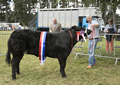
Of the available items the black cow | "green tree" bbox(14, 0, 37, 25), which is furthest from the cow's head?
"green tree" bbox(14, 0, 37, 25)

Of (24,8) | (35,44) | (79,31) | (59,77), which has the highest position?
(24,8)

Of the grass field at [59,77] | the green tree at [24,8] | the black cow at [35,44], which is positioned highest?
the green tree at [24,8]

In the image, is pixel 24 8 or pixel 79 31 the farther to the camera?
pixel 24 8

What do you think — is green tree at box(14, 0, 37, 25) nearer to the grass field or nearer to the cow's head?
the grass field

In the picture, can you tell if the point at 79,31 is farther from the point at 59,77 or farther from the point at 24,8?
the point at 24,8

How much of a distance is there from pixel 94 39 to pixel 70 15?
9572mm

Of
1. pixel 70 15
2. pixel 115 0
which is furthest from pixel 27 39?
pixel 70 15

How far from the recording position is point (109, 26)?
6.80 m

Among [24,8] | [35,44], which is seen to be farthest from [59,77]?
[24,8]

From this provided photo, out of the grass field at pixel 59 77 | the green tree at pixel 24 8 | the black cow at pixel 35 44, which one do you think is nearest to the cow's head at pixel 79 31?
the black cow at pixel 35 44

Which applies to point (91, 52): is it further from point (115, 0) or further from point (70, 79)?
point (115, 0)

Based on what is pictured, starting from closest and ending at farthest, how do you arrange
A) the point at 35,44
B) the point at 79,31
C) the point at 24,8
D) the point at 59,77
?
the point at 35,44 < the point at 79,31 < the point at 59,77 < the point at 24,8

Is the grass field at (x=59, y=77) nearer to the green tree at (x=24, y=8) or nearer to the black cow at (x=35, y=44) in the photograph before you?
the black cow at (x=35, y=44)

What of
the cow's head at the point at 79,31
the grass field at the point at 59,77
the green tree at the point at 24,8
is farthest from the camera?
the green tree at the point at 24,8
